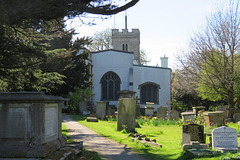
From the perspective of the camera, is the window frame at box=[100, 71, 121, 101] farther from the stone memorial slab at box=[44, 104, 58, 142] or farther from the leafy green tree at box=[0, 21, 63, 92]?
the stone memorial slab at box=[44, 104, 58, 142]

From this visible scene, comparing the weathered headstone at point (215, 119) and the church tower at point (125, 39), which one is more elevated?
the church tower at point (125, 39)

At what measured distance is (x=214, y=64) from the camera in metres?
16.9

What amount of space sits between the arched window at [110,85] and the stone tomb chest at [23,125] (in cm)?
2922

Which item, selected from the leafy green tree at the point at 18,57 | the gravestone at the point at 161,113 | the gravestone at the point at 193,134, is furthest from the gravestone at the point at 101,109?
the gravestone at the point at 193,134

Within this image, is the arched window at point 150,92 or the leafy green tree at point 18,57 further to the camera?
the arched window at point 150,92

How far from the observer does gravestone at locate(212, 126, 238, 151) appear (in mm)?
7559

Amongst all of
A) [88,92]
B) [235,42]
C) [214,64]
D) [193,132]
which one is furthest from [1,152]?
[88,92]

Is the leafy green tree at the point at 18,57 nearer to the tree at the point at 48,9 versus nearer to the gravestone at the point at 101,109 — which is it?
the tree at the point at 48,9

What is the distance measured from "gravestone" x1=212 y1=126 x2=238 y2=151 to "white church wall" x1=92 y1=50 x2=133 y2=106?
27610 millimetres

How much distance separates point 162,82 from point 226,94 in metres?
18.1

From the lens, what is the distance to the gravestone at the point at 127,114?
41.1 ft

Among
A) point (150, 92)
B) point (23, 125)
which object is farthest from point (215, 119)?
point (150, 92)

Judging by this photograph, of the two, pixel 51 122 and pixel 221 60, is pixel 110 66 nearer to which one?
pixel 221 60

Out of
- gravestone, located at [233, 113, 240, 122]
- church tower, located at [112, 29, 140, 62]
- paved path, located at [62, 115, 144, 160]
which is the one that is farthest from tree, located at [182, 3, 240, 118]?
church tower, located at [112, 29, 140, 62]
